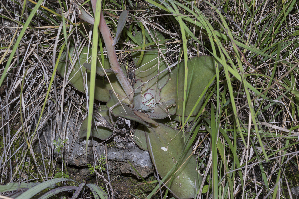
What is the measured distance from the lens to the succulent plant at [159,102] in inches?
57.7

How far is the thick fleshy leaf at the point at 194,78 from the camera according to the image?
1.46 m

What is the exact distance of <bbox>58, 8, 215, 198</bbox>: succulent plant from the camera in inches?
57.7

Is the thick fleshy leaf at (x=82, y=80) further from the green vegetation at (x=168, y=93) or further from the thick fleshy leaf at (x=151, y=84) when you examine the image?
the thick fleshy leaf at (x=151, y=84)

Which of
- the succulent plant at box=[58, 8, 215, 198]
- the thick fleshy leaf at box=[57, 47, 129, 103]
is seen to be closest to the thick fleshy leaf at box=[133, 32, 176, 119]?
the succulent plant at box=[58, 8, 215, 198]

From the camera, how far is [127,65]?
5.53 ft

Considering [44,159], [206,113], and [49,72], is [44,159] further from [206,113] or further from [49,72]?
[206,113]

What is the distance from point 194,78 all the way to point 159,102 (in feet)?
0.99

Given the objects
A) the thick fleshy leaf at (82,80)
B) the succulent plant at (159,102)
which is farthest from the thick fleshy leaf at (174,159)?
Result: the thick fleshy leaf at (82,80)

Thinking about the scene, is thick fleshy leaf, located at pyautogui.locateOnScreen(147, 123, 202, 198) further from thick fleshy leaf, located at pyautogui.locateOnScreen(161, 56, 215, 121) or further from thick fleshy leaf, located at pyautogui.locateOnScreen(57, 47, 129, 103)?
thick fleshy leaf, located at pyautogui.locateOnScreen(57, 47, 129, 103)

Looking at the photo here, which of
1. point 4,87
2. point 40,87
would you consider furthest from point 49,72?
point 4,87

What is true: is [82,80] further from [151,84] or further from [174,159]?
[174,159]

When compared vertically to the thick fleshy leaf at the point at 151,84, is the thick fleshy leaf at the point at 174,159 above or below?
Answer: below

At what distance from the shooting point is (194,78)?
150 centimetres

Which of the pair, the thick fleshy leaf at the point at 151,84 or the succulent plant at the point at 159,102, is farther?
the thick fleshy leaf at the point at 151,84
